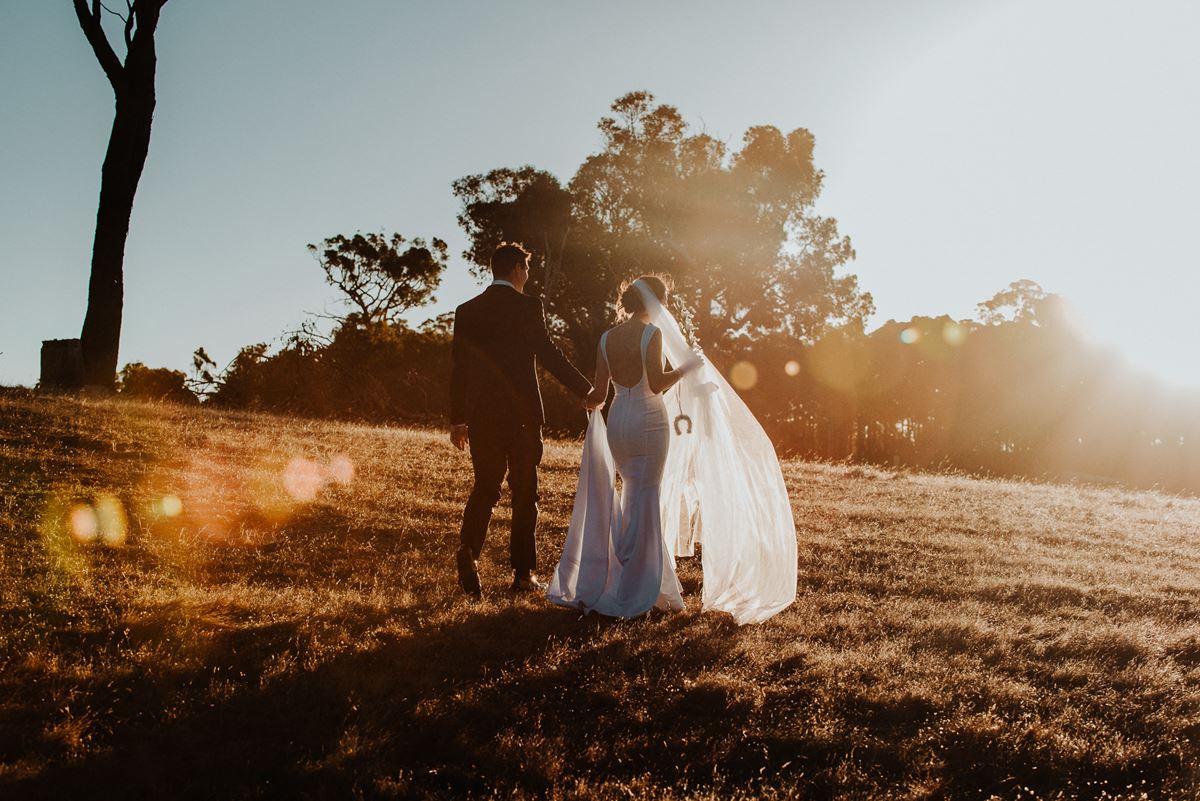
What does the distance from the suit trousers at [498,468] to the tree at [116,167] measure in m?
12.6

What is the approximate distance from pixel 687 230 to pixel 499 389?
112 feet

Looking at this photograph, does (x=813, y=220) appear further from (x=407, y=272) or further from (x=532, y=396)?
(x=532, y=396)

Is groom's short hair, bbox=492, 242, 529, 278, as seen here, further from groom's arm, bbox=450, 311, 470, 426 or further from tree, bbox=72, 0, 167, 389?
tree, bbox=72, 0, 167, 389

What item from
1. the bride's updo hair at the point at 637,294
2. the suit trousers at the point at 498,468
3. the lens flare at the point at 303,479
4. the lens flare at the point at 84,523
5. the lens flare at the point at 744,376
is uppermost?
the lens flare at the point at 744,376

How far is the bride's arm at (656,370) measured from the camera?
6527mm

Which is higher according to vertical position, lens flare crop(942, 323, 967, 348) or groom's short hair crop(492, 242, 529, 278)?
lens flare crop(942, 323, 967, 348)

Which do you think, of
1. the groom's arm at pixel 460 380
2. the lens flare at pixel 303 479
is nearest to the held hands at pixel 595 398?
the groom's arm at pixel 460 380

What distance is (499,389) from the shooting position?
659 cm

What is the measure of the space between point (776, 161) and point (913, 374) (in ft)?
45.0

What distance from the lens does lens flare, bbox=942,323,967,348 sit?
32.3 meters

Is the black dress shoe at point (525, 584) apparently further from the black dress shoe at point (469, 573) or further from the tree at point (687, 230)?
the tree at point (687, 230)

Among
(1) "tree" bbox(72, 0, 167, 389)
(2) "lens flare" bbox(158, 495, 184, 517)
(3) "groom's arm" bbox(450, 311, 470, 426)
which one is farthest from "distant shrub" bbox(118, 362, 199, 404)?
(3) "groom's arm" bbox(450, 311, 470, 426)

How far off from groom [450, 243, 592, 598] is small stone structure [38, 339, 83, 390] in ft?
42.7

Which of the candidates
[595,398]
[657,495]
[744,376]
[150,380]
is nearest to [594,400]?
[595,398]
